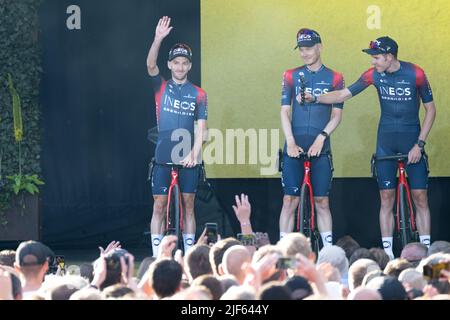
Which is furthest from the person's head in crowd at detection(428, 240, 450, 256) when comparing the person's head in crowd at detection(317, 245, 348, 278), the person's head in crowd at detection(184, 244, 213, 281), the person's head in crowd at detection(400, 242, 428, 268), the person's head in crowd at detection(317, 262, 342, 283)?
the person's head in crowd at detection(184, 244, 213, 281)

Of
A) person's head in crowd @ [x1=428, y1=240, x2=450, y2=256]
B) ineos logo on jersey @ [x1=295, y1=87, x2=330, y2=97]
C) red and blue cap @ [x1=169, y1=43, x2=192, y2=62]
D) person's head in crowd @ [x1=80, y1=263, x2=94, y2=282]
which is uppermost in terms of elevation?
red and blue cap @ [x1=169, y1=43, x2=192, y2=62]

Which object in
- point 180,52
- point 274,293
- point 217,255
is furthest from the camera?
point 180,52

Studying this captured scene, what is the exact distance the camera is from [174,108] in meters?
10.6

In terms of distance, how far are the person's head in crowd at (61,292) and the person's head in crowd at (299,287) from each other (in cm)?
97

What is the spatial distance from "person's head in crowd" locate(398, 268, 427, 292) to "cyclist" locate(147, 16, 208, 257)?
Result: 455cm

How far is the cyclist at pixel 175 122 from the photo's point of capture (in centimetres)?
1054

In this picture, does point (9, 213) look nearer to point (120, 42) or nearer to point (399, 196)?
point (120, 42)

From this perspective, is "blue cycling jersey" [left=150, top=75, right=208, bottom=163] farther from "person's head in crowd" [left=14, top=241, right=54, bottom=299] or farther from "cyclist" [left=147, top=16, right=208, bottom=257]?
"person's head in crowd" [left=14, top=241, right=54, bottom=299]

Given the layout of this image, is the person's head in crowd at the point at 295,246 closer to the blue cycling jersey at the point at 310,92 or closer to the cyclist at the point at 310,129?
the cyclist at the point at 310,129

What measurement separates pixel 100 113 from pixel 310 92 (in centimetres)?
225

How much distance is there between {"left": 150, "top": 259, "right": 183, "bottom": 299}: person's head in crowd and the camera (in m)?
5.30

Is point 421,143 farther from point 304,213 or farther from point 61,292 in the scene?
point 61,292

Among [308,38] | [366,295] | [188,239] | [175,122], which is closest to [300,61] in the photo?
[308,38]

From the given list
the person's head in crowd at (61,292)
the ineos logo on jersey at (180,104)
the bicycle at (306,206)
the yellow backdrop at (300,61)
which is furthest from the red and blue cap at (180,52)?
the person's head in crowd at (61,292)
